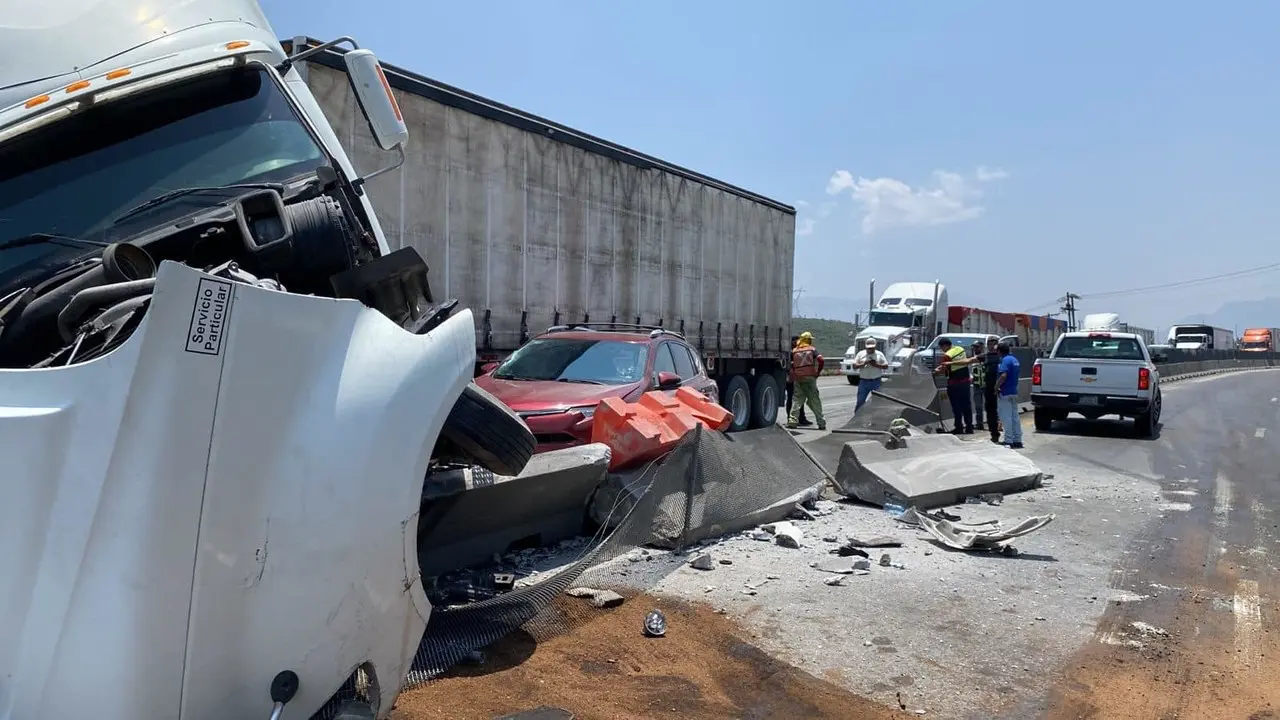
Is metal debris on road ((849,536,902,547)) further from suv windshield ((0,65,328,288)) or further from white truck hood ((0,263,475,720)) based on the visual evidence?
white truck hood ((0,263,475,720))

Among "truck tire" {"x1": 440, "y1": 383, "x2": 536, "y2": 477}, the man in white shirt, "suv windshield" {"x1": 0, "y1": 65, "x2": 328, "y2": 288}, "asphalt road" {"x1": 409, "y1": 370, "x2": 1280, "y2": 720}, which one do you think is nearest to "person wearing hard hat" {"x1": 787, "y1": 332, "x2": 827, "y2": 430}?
the man in white shirt

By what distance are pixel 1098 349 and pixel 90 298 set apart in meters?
17.6

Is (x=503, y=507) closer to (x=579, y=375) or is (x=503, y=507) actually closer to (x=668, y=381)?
(x=579, y=375)

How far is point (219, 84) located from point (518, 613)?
2943 millimetres

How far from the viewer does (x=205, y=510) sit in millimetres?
2402

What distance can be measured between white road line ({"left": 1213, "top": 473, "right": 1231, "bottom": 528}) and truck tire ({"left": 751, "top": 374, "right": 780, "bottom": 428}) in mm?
7574

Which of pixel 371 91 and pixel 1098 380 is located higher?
pixel 371 91

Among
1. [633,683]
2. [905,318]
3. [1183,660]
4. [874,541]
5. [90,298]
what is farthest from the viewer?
[905,318]

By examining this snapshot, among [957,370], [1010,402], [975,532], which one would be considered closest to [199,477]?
[975,532]

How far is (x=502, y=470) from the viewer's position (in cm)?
382

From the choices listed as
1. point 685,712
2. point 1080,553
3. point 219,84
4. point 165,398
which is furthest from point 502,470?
point 1080,553

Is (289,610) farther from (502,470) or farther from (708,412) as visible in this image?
(708,412)

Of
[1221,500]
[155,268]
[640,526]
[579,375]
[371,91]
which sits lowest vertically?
[1221,500]

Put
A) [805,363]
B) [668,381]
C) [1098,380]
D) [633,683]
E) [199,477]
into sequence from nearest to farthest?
1. [199,477]
2. [633,683]
3. [668,381]
4. [805,363]
5. [1098,380]
